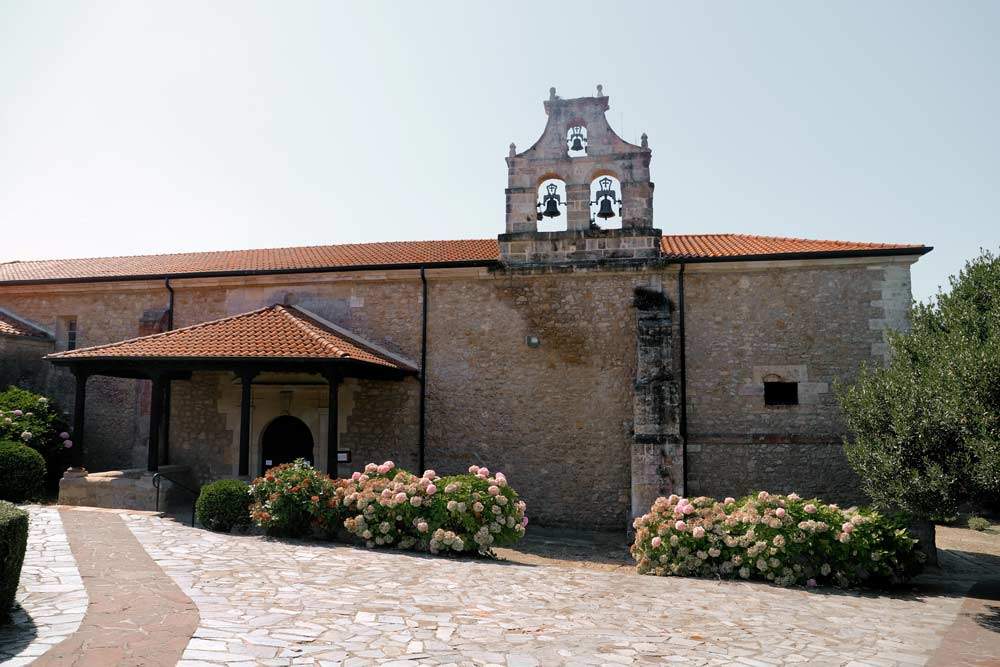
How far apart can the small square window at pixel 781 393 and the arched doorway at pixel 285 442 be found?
9384mm

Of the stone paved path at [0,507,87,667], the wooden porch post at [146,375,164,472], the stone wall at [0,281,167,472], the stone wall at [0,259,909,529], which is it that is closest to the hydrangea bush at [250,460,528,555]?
the stone paved path at [0,507,87,667]

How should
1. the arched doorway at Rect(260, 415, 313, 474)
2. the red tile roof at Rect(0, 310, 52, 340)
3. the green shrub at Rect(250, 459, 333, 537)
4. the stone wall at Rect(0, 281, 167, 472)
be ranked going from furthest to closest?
the red tile roof at Rect(0, 310, 52, 340)
the stone wall at Rect(0, 281, 167, 472)
the arched doorway at Rect(260, 415, 313, 474)
the green shrub at Rect(250, 459, 333, 537)

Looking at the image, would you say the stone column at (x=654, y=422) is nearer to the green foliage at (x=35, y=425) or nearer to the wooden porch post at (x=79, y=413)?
the wooden porch post at (x=79, y=413)

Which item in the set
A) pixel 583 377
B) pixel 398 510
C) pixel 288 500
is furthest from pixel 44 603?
pixel 583 377

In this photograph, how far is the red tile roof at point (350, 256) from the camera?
1353 cm

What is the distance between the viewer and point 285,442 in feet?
48.0

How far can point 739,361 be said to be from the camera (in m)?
13.2

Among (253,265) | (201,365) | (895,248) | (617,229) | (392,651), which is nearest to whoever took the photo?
(392,651)

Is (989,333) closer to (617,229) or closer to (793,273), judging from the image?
(793,273)

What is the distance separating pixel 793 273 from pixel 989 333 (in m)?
5.20

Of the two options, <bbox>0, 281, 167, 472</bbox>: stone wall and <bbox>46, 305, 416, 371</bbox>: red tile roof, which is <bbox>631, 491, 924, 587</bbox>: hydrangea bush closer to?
<bbox>46, 305, 416, 371</bbox>: red tile roof

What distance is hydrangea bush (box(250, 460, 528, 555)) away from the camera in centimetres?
966

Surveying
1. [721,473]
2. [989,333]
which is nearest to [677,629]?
[989,333]

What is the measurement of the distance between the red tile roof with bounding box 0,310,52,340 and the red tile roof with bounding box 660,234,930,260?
14.8 meters
